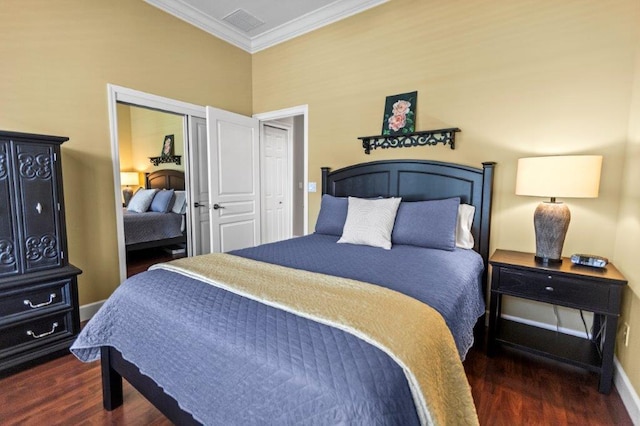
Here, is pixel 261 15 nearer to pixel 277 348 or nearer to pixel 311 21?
pixel 311 21

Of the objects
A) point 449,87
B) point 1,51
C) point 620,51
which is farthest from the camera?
point 449,87

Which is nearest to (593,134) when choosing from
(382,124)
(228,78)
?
(382,124)

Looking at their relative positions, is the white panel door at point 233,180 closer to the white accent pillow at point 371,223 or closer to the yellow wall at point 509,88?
the yellow wall at point 509,88

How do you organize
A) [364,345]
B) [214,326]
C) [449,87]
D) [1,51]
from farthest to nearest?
1. [449,87]
2. [1,51]
3. [214,326]
4. [364,345]

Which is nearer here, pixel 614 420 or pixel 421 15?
pixel 614 420

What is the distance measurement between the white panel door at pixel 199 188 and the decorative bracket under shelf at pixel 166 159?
7.29 ft

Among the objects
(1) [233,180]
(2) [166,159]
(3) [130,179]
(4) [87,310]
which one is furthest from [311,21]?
(3) [130,179]

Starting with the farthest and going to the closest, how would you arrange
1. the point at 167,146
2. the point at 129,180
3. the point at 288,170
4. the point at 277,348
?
the point at 129,180
the point at 167,146
the point at 288,170
the point at 277,348

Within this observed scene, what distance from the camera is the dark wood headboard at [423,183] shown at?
2.50m

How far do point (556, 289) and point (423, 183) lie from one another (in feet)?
4.13

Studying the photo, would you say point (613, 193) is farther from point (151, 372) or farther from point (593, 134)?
point (151, 372)

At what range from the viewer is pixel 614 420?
1.59 meters

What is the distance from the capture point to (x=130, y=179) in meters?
6.24

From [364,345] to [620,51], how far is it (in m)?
2.60
